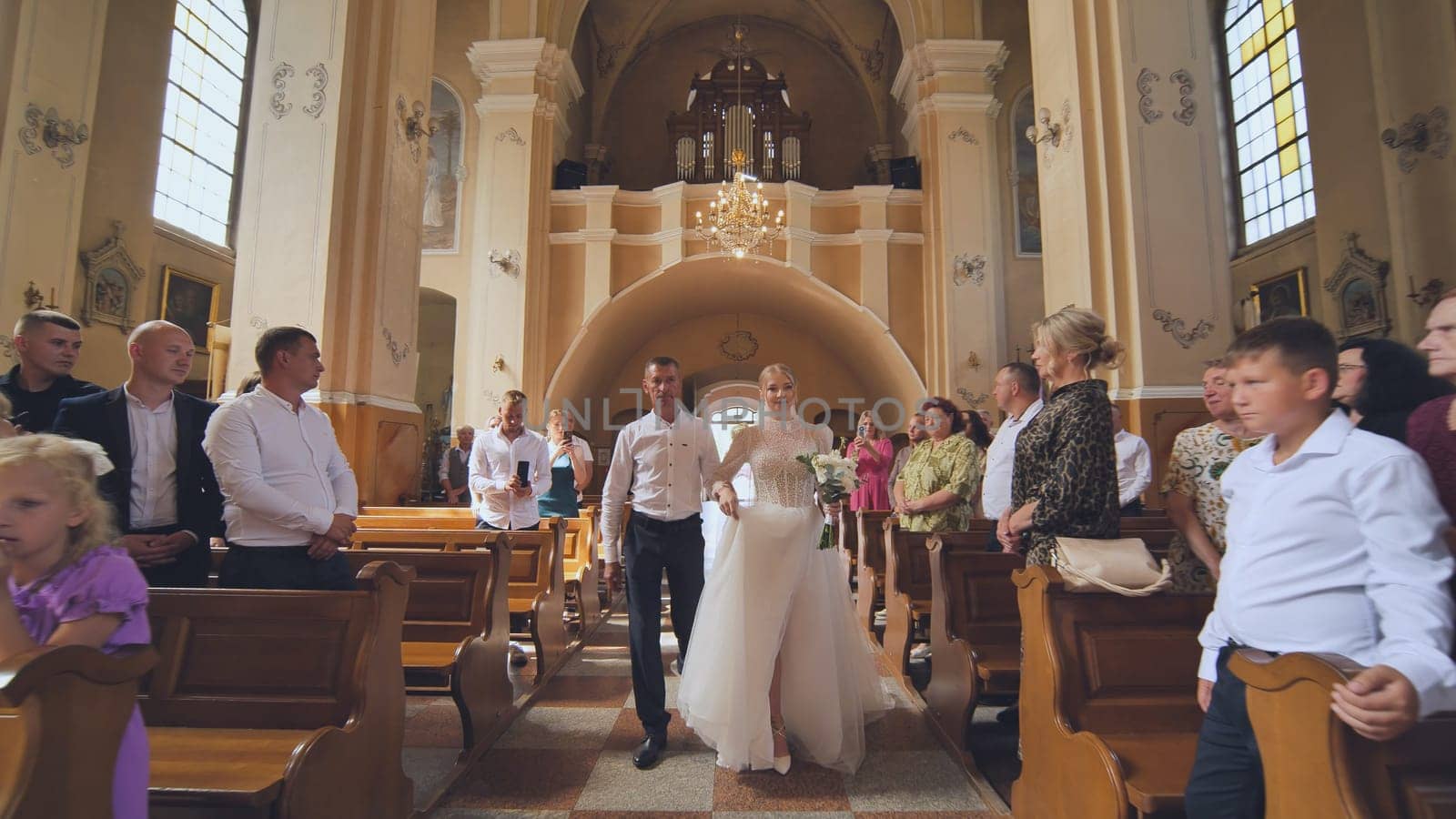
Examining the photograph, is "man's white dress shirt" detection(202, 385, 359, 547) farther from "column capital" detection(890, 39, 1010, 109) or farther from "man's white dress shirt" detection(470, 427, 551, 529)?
"column capital" detection(890, 39, 1010, 109)

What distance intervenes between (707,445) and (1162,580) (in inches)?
73.8

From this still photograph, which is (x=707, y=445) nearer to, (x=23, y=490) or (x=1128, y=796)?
(x=1128, y=796)

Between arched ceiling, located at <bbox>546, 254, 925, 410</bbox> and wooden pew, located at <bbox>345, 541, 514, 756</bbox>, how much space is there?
746cm

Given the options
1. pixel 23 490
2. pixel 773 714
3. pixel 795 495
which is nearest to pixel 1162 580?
pixel 795 495

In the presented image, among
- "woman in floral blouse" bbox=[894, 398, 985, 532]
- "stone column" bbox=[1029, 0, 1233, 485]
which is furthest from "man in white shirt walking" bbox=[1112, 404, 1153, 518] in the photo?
"stone column" bbox=[1029, 0, 1233, 485]

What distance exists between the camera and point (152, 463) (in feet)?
8.47

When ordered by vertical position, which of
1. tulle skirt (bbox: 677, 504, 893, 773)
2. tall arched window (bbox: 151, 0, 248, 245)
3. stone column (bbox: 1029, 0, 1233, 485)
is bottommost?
tulle skirt (bbox: 677, 504, 893, 773)

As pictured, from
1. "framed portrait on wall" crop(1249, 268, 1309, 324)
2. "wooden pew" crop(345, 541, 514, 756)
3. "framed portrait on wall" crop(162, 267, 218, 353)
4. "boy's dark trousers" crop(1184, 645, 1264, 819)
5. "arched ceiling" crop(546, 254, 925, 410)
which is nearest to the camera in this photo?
"boy's dark trousers" crop(1184, 645, 1264, 819)

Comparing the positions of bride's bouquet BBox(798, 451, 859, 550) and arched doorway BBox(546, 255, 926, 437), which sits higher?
arched doorway BBox(546, 255, 926, 437)

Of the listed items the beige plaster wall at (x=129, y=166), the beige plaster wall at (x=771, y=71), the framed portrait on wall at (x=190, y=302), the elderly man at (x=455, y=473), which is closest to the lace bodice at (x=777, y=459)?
the elderly man at (x=455, y=473)

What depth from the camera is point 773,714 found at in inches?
116

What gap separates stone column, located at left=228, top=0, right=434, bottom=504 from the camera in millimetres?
5535

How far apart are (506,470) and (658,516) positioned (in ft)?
6.37

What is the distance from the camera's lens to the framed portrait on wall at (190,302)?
921cm
